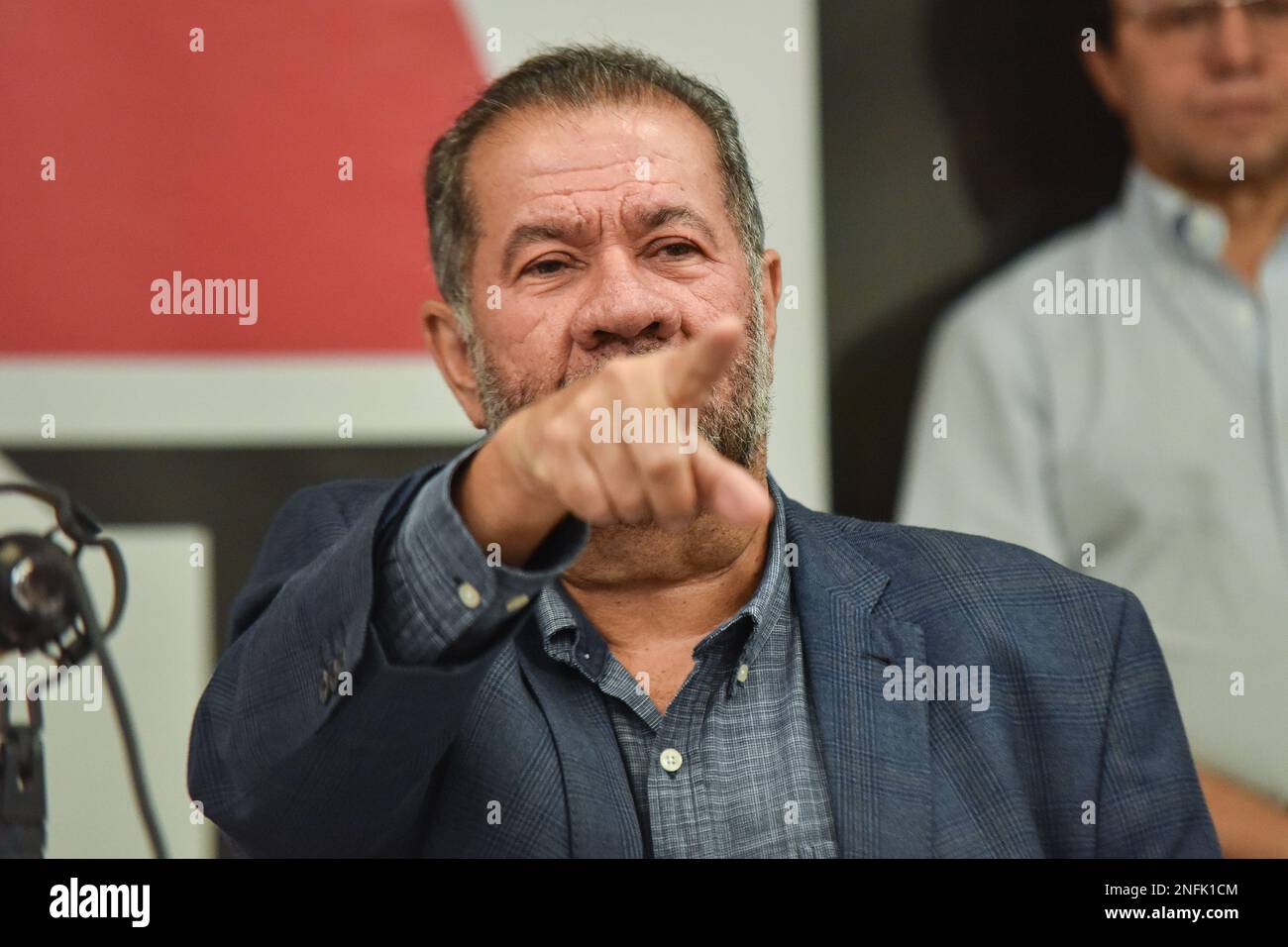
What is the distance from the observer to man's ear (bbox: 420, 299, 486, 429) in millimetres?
1514

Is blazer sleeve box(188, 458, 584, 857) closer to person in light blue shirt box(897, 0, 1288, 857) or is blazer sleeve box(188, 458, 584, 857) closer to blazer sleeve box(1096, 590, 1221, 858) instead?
blazer sleeve box(1096, 590, 1221, 858)

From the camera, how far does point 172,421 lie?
1938mm

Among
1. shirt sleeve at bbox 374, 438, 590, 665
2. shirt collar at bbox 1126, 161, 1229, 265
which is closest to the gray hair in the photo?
shirt sleeve at bbox 374, 438, 590, 665

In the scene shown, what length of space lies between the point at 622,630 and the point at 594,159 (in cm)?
48

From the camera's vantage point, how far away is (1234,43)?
181 centimetres

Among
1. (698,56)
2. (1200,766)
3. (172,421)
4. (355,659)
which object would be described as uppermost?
(698,56)

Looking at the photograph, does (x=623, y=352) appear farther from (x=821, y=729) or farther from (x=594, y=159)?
(x=821, y=729)

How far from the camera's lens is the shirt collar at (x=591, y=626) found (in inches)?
50.0

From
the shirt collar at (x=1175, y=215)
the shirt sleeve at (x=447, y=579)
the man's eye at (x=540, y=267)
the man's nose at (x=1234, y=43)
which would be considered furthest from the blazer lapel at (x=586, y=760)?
the man's nose at (x=1234, y=43)
